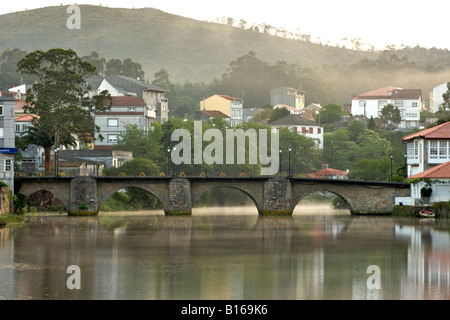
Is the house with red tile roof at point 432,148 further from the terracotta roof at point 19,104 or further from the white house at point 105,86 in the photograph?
the white house at point 105,86

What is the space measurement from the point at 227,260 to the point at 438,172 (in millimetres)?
37674

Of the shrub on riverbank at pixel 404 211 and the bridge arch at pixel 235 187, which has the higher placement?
the bridge arch at pixel 235 187

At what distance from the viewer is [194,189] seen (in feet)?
305

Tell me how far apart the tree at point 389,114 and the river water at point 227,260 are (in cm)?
9443

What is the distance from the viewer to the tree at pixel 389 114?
570 ft

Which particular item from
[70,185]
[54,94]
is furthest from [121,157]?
[70,185]

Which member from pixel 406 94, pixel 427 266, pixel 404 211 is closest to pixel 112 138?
pixel 404 211

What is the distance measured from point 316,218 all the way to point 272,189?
227 inches

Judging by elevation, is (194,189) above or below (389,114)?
below

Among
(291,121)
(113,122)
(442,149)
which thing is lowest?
(442,149)

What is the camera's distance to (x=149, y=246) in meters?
60.8

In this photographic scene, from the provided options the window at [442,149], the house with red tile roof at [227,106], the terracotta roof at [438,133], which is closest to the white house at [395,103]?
the house with red tile roof at [227,106]

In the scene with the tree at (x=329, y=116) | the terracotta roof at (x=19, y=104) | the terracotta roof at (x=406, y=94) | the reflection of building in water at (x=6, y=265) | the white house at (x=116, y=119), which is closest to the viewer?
the reflection of building in water at (x=6, y=265)

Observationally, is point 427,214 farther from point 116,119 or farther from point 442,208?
point 116,119
